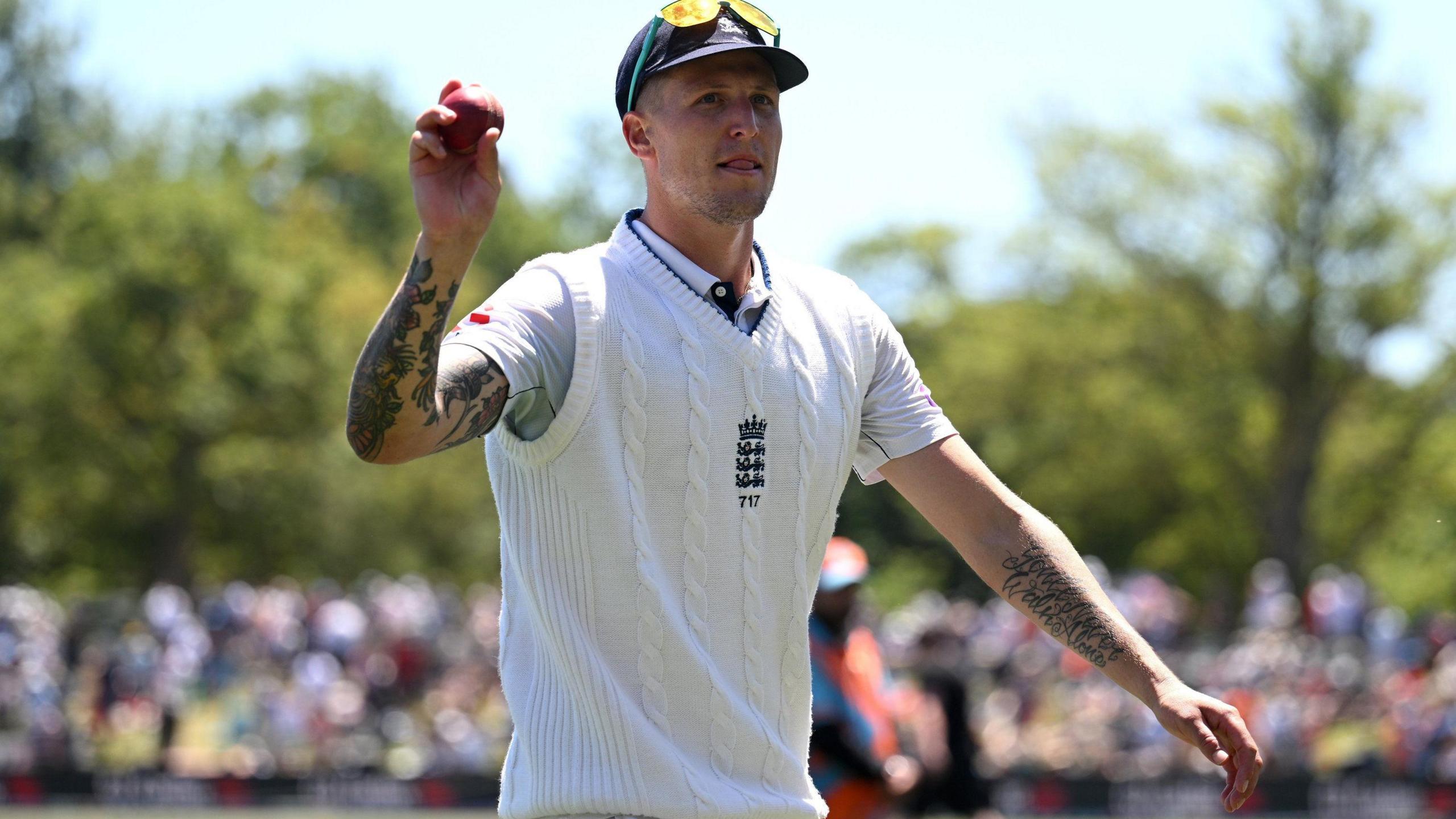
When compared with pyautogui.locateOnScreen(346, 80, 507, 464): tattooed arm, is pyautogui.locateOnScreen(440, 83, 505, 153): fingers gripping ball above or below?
above

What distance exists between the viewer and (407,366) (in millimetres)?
2834

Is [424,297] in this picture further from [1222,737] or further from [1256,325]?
[1256,325]

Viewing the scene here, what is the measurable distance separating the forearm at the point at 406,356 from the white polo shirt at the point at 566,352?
0.59ft

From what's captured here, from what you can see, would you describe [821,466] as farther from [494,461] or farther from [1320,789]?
[1320,789]

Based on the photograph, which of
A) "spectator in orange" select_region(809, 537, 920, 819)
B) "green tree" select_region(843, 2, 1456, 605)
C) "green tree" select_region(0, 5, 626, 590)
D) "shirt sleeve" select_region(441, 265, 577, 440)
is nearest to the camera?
"shirt sleeve" select_region(441, 265, 577, 440)

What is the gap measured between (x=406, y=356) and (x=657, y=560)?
2.08 ft

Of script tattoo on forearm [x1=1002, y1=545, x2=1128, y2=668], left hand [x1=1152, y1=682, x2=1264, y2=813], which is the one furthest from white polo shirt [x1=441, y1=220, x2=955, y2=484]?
left hand [x1=1152, y1=682, x2=1264, y2=813]

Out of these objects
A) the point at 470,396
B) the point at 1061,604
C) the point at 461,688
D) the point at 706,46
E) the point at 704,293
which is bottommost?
the point at 461,688

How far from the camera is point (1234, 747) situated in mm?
3428

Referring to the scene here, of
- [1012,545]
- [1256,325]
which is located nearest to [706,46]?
[1012,545]

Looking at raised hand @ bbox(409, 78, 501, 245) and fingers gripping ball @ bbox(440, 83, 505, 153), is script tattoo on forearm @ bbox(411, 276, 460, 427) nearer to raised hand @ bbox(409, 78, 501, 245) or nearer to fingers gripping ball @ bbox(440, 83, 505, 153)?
raised hand @ bbox(409, 78, 501, 245)

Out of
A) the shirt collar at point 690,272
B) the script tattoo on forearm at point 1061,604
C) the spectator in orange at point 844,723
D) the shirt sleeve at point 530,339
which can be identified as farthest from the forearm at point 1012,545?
the spectator in orange at point 844,723

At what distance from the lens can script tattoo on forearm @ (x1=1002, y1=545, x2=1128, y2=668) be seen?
143 inches

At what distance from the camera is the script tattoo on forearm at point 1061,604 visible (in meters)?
3.62
